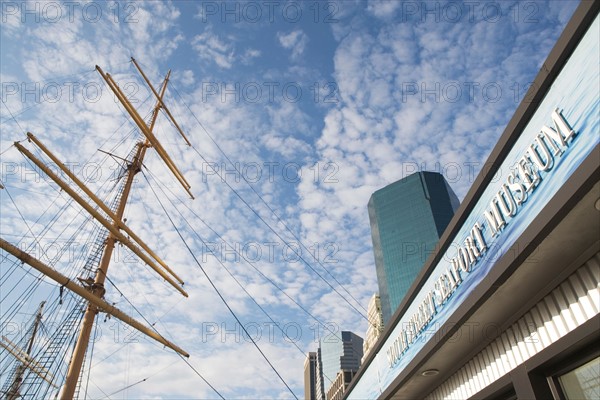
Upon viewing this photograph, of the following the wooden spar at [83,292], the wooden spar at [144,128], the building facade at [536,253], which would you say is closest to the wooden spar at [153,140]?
the wooden spar at [144,128]

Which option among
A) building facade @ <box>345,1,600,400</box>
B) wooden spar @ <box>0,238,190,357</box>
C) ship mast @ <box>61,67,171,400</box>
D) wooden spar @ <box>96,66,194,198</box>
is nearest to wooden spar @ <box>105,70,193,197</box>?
Answer: wooden spar @ <box>96,66,194,198</box>

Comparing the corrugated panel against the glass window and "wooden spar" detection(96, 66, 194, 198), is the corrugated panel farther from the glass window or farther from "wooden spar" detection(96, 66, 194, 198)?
"wooden spar" detection(96, 66, 194, 198)

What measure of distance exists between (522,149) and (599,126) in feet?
4.24

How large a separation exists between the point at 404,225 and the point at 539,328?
492ft

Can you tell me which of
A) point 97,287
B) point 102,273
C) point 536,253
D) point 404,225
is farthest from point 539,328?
point 404,225

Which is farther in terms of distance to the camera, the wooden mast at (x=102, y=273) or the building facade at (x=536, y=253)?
the wooden mast at (x=102, y=273)

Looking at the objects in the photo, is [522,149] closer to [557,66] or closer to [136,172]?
[557,66]

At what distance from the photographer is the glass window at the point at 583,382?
4.66m

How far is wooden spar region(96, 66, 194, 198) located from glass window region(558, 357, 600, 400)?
27.8 metres

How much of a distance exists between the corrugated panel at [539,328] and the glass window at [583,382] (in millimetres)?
422

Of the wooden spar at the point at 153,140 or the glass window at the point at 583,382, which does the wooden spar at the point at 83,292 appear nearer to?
the wooden spar at the point at 153,140

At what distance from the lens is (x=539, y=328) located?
18.2ft

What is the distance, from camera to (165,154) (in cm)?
3011

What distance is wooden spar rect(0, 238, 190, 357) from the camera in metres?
20.3
